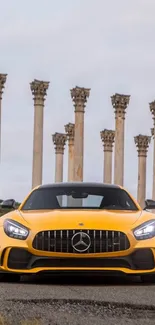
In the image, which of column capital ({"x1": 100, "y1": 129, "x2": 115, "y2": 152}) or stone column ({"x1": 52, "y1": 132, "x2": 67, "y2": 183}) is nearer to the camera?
column capital ({"x1": 100, "y1": 129, "x2": 115, "y2": 152})

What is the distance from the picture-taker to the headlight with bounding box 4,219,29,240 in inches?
435

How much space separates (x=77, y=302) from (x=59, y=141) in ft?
188

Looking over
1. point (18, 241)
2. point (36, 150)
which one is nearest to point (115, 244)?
point (18, 241)

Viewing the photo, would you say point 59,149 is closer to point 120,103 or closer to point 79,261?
point 120,103

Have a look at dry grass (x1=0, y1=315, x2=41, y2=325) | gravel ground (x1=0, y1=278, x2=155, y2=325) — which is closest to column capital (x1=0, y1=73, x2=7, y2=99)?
gravel ground (x1=0, y1=278, x2=155, y2=325)

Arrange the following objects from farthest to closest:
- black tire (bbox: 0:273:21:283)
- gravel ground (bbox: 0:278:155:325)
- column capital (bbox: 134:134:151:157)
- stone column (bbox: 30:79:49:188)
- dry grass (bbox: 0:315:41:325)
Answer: column capital (bbox: 134:134:151:157) → stone column (bbox: 30:79:49:188) → black tire (bbox: 0:273:21:283) → gravel ground (bbox: 0:278:155:325) → dry grass (bbox: 0:315:41:325)

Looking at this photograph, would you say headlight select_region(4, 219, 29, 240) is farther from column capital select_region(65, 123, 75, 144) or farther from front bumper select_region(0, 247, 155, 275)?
column capital select_region(65, 123, 75, 144)

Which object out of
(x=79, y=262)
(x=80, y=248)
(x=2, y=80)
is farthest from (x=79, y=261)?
(x=2, y=80)

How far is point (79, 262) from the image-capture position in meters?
10.9

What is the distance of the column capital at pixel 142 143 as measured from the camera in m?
64.4

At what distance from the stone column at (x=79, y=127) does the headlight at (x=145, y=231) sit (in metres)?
42.1

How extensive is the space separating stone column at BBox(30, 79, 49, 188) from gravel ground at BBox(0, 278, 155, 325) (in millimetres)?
40341

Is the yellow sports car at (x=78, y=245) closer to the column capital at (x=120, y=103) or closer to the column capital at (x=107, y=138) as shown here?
the column capital at (x=120, y=103)

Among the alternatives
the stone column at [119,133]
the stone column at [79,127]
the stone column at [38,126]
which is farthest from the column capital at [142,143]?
the stone column at [38,126]
